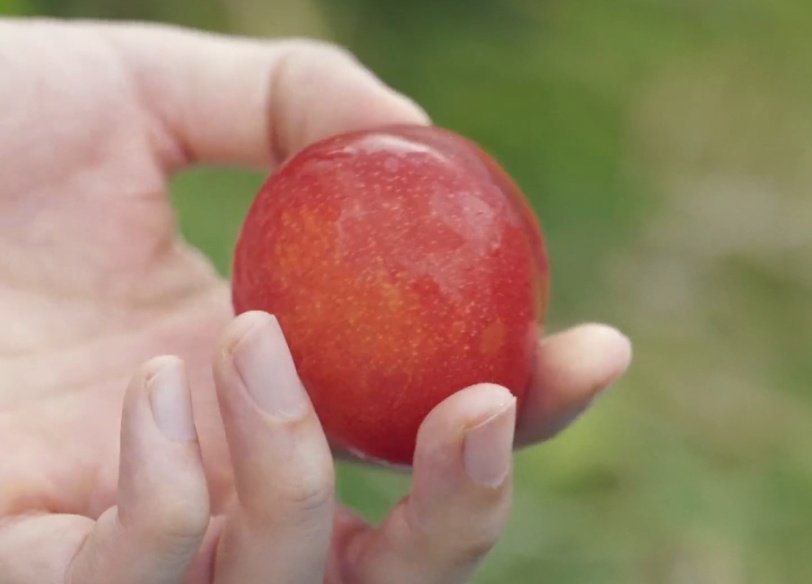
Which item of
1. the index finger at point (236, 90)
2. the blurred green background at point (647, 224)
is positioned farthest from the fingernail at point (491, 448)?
the blurred green background at point (647, 224)

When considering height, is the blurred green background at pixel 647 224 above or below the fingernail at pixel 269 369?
below

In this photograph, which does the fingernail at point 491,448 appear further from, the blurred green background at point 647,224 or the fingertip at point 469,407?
the blurred green background at point 647,224

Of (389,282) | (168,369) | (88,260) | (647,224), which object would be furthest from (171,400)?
(647,224)

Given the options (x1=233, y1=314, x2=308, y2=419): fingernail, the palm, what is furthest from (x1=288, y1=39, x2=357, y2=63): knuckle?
(x1=233, y1=314, x2=308, y2=419): fingernail

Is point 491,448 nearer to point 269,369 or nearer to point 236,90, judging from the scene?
point 269,369

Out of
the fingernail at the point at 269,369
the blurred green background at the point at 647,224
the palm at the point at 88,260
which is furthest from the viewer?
the blurred green background at the point at 647,224

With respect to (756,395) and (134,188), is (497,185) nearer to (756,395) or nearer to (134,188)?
(134,188)

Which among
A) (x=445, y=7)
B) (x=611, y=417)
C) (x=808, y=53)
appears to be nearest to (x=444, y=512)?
(x=611, y=417)
